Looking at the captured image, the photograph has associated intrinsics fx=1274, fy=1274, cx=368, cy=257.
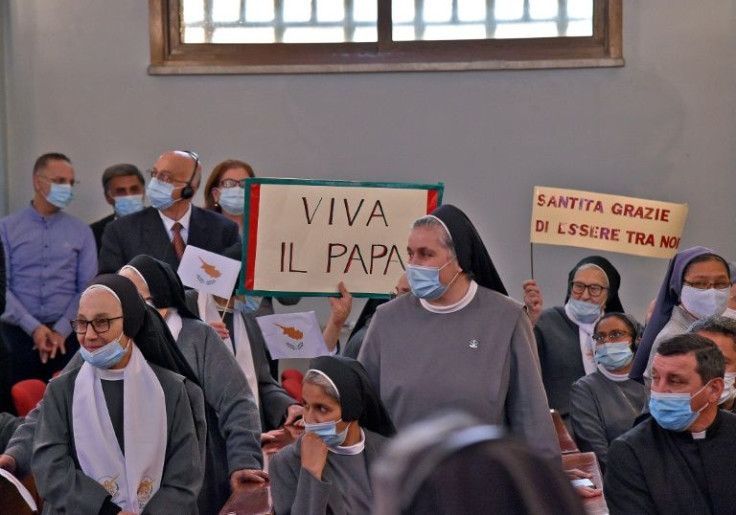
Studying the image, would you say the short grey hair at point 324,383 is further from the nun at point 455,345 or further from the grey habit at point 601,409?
the grey habit at point 601,409

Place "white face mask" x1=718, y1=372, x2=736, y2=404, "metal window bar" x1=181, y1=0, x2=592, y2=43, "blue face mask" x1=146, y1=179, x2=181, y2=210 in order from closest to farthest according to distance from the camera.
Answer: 1. "white face mask" x1=718, y1=372, x2=736, y2=404
2. "blue face mask" x1=146, y1=179, x2=181, y2=210
3. "metal window bar" x1=181, y1=0, x2=592, y2=43

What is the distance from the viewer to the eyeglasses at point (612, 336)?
634 centimetres

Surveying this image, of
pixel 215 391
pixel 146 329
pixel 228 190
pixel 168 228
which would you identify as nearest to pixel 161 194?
pixel 168 228

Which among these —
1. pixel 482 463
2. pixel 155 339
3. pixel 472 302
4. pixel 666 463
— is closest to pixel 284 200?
pixel 155 339

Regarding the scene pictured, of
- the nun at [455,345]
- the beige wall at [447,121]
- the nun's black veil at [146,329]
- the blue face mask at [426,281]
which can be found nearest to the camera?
the nun at [455,345]

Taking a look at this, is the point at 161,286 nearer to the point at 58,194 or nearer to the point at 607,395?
the point at 607,395

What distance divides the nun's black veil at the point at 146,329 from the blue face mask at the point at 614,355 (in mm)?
2368

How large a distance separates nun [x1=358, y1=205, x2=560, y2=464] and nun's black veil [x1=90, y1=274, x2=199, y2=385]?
0.78 meters

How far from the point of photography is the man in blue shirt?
304 inches

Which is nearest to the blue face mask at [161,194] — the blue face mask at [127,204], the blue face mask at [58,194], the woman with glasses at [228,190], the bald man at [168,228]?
the bald man at [168,228]

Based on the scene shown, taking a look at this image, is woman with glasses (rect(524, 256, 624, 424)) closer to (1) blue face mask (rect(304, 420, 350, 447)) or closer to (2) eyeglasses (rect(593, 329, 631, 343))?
(2) eyeglasses (rect(593, 329, 631, 343))

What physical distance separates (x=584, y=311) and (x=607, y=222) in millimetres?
723

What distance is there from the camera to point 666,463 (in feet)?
14.0

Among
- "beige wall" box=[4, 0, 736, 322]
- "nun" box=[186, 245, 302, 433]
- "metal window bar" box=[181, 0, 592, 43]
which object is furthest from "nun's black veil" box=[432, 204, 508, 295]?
"metal window bar" box=[181, 0, 592, 43]
